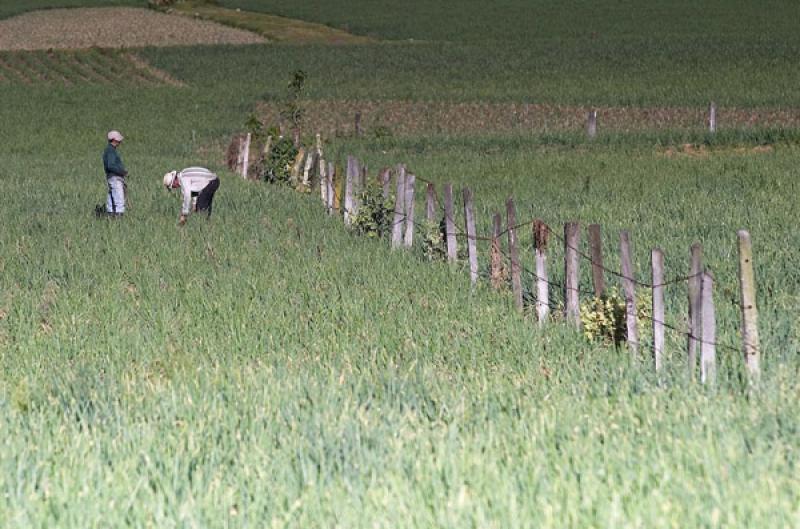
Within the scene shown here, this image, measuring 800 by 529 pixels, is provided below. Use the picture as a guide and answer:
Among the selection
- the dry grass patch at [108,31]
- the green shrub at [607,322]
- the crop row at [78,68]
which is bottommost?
the green shrub at [607,322]

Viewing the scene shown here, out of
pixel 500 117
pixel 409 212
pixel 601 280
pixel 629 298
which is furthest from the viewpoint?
pixel 500 117

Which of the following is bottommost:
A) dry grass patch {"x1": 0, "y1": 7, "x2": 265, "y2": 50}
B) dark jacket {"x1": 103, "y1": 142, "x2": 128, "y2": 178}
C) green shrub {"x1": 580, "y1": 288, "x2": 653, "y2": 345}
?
green shrub {"x1": 580, "y1": 288, "x2": 653, "y2": 345}

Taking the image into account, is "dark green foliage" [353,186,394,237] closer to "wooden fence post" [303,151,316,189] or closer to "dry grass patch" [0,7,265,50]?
"wooden fence post" [303,151,316,189]

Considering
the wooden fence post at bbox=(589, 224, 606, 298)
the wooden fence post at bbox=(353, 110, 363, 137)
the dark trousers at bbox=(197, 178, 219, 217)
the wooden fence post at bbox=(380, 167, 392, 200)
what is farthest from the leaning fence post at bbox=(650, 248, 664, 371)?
the wooden fence post at bbox=(353, 110, 363, 137)

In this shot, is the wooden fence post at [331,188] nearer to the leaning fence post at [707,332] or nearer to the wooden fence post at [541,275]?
the wooden fence post at [541,275]

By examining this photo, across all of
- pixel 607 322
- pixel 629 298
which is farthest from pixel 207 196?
pixel 629 298

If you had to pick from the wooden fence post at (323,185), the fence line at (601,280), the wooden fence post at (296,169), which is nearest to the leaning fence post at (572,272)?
the fence line at (601,280)

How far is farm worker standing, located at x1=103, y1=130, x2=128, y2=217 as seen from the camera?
1842 cm

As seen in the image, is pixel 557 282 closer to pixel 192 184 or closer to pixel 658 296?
pixel 658 296

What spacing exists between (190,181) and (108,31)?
60094mm

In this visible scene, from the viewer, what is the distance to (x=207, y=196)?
18.0 meters

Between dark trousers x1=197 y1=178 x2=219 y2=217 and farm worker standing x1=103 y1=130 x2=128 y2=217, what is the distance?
3.63 ft

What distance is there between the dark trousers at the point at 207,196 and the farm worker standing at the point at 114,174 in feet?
3.63

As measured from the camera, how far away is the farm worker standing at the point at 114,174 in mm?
18422
